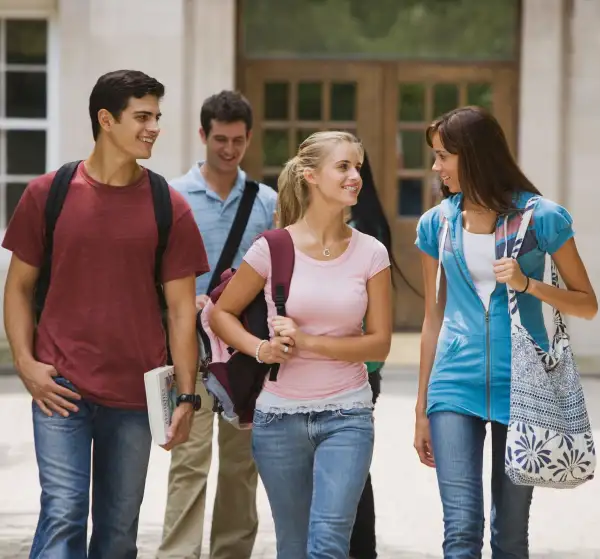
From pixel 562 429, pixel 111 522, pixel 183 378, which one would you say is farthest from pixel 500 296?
pixel 111 522

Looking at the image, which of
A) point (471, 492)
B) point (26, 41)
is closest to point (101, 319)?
point (471, 492)

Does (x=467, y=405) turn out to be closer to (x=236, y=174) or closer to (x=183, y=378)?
(x=183, y=378)

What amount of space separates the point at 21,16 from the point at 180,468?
30.7ft

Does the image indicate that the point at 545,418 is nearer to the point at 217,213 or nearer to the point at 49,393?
the point at 49,393

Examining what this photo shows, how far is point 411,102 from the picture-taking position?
15680mm

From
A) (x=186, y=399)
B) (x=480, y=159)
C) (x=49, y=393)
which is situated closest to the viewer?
(x=49, y=393)

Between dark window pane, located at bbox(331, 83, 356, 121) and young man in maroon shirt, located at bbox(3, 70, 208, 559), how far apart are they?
34.7ft

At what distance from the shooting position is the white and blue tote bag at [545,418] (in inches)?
186

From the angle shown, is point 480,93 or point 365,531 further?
point 480,93

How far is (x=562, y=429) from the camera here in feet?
15.7

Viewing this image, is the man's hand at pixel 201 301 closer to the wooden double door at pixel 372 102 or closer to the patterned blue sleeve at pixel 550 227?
the patterned blue sleeve at pixel 550 227

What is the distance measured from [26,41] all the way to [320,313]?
425 inches

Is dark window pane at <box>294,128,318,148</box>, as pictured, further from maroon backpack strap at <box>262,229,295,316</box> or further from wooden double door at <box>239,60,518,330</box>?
maroon backpack strap at <box>262,229,295,316</box>

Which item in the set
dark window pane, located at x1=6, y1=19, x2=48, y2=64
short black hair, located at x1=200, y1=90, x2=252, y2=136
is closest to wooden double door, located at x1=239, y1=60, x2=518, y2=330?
dark window pane, located at x1=6, y1=19, x2=48, y2=64
